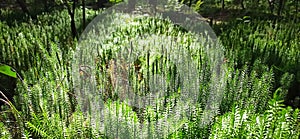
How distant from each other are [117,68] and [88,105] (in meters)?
0.36

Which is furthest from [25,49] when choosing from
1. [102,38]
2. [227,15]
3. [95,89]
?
[227,15]


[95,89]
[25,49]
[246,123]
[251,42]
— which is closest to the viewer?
[246,123]

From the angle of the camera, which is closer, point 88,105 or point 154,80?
point 88,105

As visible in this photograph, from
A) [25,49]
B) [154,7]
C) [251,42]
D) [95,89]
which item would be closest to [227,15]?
[154,7]

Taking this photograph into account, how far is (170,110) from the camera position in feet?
2.52

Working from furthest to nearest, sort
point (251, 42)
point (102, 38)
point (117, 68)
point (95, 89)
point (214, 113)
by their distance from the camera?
point (102, 38) → point (251, 42) → point (117, 68) → point (95, 89) → point (214, 113)

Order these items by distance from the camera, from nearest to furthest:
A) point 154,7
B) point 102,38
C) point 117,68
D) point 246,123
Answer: point 246,123 → point 117,68 → point 102,38 → point 154,7

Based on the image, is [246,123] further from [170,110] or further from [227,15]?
[227,15]

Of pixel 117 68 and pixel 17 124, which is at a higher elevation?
pixel 117 68

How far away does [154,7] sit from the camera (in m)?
4.30

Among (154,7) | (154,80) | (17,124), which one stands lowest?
(17,124)

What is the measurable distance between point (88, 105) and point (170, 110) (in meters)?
0.30

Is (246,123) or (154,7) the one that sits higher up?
(154,7)

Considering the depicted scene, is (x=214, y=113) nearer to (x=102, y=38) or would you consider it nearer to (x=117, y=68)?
(x=117, y=68)
